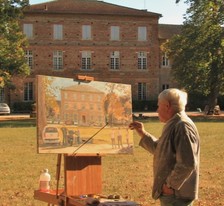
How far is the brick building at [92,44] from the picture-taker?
5384 centimetres

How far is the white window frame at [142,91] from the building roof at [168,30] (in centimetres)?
615

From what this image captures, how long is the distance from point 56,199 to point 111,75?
50.0 m

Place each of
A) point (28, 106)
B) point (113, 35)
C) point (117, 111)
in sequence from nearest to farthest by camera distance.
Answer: point (117, 111) < point (28, 106) < point (113, 35)

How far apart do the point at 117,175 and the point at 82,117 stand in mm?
4527

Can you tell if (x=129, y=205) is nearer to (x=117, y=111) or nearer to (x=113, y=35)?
(x=117, y=111)

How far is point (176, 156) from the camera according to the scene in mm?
4543

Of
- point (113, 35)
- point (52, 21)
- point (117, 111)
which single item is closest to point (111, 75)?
point (113, 35)

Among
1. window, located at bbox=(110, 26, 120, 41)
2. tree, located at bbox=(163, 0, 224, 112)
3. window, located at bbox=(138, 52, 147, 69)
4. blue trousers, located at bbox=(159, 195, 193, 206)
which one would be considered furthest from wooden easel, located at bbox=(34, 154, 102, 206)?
window, located at bbox=(138, 52, 147, 69)

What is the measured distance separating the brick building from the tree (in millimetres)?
15680

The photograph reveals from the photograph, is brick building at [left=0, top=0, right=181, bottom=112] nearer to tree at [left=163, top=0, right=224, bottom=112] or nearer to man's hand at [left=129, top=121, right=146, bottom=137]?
tree at [left=163, top=0, right=224, bottom=112]

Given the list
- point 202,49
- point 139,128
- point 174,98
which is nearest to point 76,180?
point 139,128

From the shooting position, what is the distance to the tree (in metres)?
38.2

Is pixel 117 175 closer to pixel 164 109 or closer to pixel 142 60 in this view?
pixel 164 109

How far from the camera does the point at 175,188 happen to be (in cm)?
453
